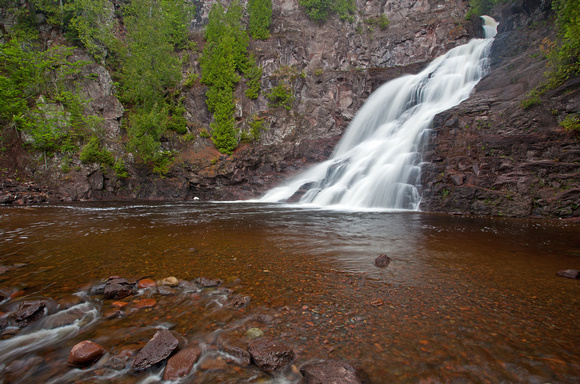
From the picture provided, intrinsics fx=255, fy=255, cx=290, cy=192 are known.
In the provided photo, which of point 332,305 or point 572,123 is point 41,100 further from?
point 572,123

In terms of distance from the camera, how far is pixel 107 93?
2175 centimetres

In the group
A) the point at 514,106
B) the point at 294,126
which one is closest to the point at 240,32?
the point at 294,126

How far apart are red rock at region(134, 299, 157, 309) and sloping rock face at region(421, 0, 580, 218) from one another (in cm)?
1186

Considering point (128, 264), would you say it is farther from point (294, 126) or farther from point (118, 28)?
point (118, 28)

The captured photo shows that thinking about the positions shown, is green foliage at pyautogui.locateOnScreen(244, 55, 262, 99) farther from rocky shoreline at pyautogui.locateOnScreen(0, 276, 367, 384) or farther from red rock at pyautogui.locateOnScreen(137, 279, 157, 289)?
rocky shoreline at pyautogui.locateOnScreen(0, 276, 367, 384)

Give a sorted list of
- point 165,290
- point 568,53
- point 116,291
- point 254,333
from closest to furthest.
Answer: point 254,333
point 116,291
point 165,290
point 568,53

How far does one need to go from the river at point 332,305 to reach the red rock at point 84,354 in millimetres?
68

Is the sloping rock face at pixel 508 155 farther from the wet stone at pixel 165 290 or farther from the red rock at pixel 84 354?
the red rock at pixel 84 354

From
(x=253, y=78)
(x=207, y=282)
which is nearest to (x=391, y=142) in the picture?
(x=253, y=78)

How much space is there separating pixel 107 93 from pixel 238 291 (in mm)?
25734

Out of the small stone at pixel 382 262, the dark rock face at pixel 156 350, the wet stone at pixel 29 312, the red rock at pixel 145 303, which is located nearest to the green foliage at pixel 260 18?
the small stone at pixel 382 262

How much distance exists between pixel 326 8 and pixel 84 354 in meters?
37.2

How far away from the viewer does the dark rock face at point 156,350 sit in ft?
6.27

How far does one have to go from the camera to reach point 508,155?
11.2m
